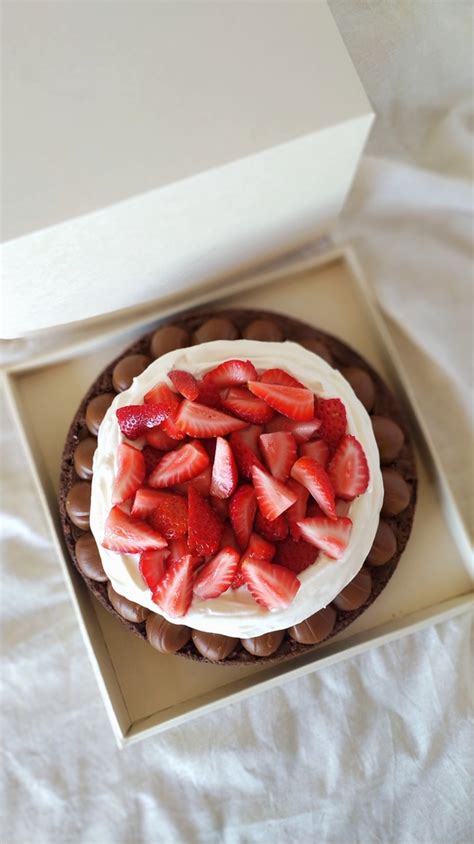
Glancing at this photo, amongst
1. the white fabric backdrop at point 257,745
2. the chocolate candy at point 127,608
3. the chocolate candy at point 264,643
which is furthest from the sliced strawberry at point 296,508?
the white fabric backdrop at point 257,745

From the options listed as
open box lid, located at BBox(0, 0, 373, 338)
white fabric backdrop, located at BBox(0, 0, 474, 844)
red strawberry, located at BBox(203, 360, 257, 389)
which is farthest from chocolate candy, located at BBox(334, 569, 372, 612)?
open box lid, located at BBox(0, 0, 373, 338)

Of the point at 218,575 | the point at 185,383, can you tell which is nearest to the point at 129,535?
the point at 218,575

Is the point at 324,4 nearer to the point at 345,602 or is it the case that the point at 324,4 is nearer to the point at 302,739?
the point at 345,602

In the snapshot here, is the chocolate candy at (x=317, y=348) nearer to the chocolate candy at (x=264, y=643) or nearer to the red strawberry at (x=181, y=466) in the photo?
the red strawberry at (x=181, y=466)

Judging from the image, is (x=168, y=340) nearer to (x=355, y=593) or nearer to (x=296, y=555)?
(x=296, y=555)

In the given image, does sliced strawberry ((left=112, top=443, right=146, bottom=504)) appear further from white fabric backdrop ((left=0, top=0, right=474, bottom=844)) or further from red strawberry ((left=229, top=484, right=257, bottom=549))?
white fabric backdrop ((left=0, top=0, right=474, bottom=844))

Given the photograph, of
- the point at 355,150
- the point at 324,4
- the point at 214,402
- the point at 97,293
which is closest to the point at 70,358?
the point at 97,293
